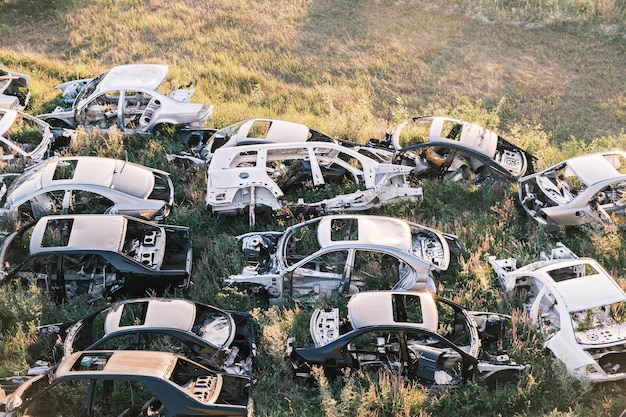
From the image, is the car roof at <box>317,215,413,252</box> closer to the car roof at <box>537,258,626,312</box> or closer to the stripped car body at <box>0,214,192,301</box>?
the car roof at <box>537,258,626,312</box>

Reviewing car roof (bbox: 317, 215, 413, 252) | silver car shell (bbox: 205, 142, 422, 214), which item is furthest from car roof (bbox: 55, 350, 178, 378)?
silver car shell (bbox: 205, 142, 422, 214)

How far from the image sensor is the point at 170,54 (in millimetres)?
19250

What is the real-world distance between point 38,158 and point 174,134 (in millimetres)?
2850

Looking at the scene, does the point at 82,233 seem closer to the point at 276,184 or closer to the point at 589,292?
the point at 276,184

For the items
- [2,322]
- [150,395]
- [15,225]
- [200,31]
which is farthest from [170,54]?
[150,395]

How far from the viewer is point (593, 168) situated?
10688mm

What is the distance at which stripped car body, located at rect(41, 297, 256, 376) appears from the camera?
7.48m

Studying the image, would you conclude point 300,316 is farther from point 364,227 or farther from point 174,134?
point 174,134

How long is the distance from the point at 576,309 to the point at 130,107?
33.5ft

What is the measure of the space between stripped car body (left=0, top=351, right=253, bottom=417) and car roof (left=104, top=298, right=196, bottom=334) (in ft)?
1.97

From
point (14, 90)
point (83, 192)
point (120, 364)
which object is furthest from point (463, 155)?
point (14, 90)

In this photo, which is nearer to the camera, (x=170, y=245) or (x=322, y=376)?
(x=322, y=376)

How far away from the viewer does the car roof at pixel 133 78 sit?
1334 centimetres

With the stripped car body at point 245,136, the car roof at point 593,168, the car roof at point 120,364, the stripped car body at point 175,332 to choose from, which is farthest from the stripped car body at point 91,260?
the car roof at point 593,168
